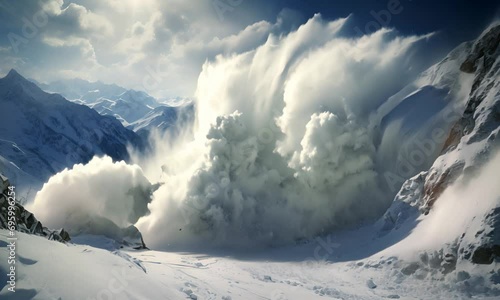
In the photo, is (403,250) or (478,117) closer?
(403,250)

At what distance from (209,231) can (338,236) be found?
23390 millimetres

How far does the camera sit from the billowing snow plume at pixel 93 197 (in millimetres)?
53578

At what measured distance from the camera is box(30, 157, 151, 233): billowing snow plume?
53578mm

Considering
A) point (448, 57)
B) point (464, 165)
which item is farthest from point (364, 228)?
point (448, 57)

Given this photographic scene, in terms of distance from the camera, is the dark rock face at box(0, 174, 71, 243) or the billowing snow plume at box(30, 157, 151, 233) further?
the billowing snow plume at box(30, 157, 151, 233)

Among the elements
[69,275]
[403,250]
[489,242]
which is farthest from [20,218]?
[489,242]

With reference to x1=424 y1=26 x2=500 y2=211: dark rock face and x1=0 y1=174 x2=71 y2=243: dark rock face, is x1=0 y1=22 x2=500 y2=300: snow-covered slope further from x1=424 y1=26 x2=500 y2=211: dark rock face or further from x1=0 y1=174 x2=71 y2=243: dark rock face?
x1=0 y1=174 x2=71 y2=243: dark rock face

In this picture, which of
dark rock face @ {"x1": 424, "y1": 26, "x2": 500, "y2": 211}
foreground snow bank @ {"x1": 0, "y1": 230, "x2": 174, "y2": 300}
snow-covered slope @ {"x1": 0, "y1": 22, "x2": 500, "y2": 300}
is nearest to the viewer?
foreground snow bank @ {"x1": 0, "y1": 230, "x2": 174, "y2": 300}

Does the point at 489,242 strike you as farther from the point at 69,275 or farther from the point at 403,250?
the point at 69,275

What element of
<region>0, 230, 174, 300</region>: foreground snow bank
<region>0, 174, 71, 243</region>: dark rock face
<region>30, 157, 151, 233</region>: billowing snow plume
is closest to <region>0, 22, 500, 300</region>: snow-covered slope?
<region>0, 230, 174, 300</region>: foreground snow bank

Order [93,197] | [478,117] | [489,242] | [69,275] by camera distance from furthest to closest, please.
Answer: [93,197] < [478,117] < [489,242] < [69,275]

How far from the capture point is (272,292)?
78.8ft

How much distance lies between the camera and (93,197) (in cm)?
5931

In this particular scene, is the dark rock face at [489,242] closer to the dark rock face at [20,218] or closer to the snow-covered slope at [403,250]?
the snow-covered slope at [403,250]
